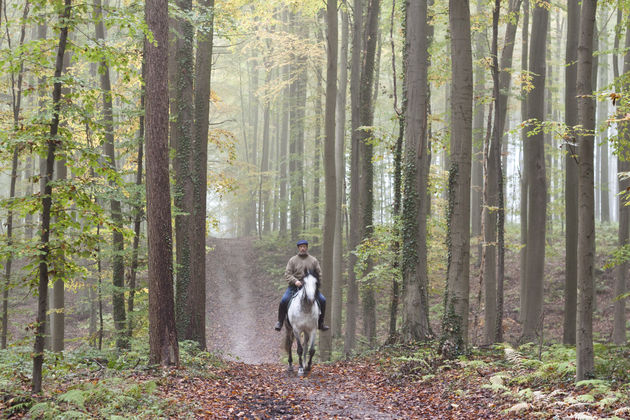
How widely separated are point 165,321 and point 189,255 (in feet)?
13.4

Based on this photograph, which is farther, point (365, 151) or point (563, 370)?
point (365, 151)

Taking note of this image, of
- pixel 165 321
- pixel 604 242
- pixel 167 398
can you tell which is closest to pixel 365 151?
pixel 165 321

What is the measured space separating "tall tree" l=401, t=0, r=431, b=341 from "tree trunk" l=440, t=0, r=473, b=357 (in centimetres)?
196

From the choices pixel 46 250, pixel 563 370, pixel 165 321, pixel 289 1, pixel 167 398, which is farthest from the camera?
pixel 289 1

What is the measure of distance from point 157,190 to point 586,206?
6815 millimetres

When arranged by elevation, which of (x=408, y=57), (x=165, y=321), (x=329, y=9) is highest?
(x=329, y=9)

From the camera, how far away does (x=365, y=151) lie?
17.1m

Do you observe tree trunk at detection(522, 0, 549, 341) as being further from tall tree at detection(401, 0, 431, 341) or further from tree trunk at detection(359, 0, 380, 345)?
tree trunk at detection(359, 0, 380, 345)

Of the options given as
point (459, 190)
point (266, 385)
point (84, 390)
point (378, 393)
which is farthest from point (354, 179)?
point (84, 390)

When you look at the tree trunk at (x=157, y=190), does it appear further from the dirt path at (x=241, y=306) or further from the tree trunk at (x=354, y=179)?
the dirt path at (x=241, y=306)

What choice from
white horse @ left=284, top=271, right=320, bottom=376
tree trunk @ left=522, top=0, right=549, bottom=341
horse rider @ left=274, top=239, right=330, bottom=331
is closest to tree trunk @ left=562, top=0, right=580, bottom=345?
tree trunk @ left=522, top=0, right=549, bottom=341

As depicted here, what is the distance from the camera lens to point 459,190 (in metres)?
10.1

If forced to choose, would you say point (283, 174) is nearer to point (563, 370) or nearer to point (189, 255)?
point (189, 255)

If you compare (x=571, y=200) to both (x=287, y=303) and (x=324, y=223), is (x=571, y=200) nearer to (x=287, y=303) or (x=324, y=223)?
(x=324, y=223)
